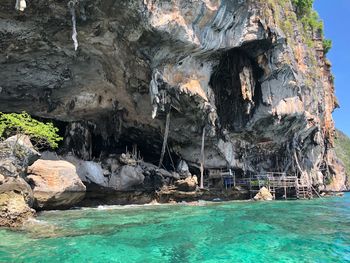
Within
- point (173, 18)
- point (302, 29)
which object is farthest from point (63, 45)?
point (302, 29)

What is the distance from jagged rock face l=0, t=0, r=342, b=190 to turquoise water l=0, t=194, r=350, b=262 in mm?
7786

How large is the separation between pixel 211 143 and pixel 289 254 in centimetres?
1486

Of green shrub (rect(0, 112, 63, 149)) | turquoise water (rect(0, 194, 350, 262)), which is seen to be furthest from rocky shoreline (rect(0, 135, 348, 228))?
turquoise water (rect(0, 194, 350, 262))

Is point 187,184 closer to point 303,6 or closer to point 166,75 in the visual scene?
point 166,75

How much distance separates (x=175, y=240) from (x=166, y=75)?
982 centimetres

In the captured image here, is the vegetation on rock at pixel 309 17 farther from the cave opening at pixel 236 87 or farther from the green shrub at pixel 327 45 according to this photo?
the cave opening at pixel 236 87

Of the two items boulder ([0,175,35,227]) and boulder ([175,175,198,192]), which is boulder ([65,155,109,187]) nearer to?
boulder ([175,175,198,192])

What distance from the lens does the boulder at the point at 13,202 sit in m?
9.95

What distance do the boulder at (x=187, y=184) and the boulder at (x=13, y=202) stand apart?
10.4 meters

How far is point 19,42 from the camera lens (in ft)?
52.1

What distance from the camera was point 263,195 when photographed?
900 inches

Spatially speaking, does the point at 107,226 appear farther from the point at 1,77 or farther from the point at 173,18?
the point at 1,77

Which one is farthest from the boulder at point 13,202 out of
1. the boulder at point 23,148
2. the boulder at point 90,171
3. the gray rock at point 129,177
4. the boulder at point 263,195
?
the boulder at point 263,195

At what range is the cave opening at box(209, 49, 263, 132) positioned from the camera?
2016cm
